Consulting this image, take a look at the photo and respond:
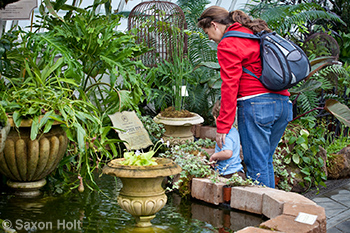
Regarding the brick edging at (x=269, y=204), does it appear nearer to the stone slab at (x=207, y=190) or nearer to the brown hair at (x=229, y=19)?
the stone slab at (x=207, y=190)

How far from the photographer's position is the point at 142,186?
2.44 m

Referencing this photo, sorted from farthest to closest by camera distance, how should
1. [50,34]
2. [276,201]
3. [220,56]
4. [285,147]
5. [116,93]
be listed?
[285,147] → [116,93] → [50,34] → [220,56] → [276,201]

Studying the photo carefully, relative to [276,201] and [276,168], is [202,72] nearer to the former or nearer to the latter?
[276,168]

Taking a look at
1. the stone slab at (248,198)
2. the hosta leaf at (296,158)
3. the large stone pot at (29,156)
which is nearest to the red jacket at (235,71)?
the stone slab at (248,198)

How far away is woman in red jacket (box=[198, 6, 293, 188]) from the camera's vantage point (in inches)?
111

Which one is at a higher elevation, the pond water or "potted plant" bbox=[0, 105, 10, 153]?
"potted plant" bbox=[0, 105, 10, 153]

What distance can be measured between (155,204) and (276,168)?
76.3 inches

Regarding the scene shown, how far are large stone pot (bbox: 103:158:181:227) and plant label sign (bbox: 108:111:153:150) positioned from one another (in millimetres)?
1766

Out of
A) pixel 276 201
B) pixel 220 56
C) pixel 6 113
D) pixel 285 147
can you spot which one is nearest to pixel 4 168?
pixel 6 113

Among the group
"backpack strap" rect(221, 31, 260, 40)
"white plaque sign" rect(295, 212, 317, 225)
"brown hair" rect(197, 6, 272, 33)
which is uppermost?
"brown hair" rect(197, 6, 272, 33)

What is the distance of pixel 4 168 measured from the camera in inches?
114

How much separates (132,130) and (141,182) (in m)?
2.03

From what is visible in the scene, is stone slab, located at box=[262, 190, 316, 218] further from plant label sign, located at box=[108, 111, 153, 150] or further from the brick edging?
plant label sign, located at box=[108, 111, 153, 150]

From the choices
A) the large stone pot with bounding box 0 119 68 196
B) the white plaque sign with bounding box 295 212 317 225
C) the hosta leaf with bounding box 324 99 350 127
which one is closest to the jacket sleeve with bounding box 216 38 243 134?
the white plaque sign with bounding box 295 212 317 225
